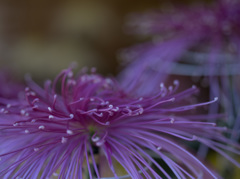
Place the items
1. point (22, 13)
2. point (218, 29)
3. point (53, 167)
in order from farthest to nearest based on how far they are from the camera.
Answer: point (22, 13)
point (218, 29)
point (53, 167)

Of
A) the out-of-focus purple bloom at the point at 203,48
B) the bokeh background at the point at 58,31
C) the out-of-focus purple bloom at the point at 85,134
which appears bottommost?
the out-of-focus purple bloom at the point at 85,134

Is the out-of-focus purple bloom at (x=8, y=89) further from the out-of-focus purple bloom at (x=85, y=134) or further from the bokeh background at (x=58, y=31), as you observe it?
the bokeh background at (x=58, y=31)

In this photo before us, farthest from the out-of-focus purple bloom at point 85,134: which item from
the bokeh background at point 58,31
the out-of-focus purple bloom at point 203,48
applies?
the bokeh background at point 58,31

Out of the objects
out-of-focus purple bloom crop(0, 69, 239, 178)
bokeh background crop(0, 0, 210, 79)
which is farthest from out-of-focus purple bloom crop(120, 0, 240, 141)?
bokeh background crop(0, 0, 210, 79)

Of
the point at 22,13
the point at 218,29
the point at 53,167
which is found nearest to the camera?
the point at 53,167

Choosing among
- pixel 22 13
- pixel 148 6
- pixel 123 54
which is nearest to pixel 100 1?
pixel 148 6

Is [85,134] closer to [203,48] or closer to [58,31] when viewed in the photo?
[203,48]

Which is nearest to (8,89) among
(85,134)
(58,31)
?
(85,134)

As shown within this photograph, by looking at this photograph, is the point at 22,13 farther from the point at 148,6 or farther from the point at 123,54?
the point at 123,54
